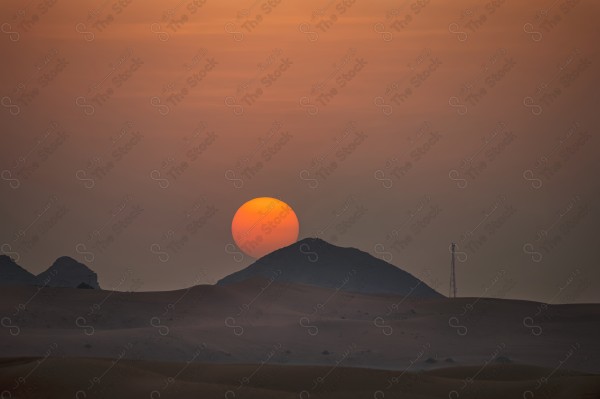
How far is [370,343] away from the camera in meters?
50.8

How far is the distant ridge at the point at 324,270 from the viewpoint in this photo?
170 m

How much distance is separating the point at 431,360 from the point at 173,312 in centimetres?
1665

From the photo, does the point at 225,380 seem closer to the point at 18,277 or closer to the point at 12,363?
the point at 12,363

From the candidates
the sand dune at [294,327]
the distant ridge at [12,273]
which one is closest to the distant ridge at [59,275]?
the distant ridge at [12,273]

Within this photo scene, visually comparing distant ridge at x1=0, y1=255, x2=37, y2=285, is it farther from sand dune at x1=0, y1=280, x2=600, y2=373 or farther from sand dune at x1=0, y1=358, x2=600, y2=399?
sand dune at x1=0, y1=358, x2=600, y2=399

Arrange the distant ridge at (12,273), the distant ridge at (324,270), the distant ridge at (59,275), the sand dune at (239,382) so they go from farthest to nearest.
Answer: the distant ridge at (59,275), the distant ridge at (12,273), the distant ridge at (324,270), the sand dune at (239,382)

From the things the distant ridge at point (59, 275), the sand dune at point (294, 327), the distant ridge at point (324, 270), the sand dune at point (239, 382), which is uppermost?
the sand dune at point (239, 382)

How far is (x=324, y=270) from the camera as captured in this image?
179 meters

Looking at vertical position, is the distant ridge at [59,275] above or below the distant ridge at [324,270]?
above

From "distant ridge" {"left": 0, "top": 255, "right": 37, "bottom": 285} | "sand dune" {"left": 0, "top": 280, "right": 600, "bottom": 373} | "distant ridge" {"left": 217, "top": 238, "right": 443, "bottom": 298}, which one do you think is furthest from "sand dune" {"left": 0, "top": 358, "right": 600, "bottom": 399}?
"distant ridge" {"left": 0, "top": 255, "right": 37, "bottom": 285}

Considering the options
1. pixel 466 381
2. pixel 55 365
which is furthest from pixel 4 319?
pixel 466 381

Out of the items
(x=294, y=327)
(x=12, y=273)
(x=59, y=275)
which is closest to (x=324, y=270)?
(x=59, y=275)

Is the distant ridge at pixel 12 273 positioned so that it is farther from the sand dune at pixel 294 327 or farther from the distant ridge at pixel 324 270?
the sand dune at pixel 294 327

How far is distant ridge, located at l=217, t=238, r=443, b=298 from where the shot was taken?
170250 millimetres
